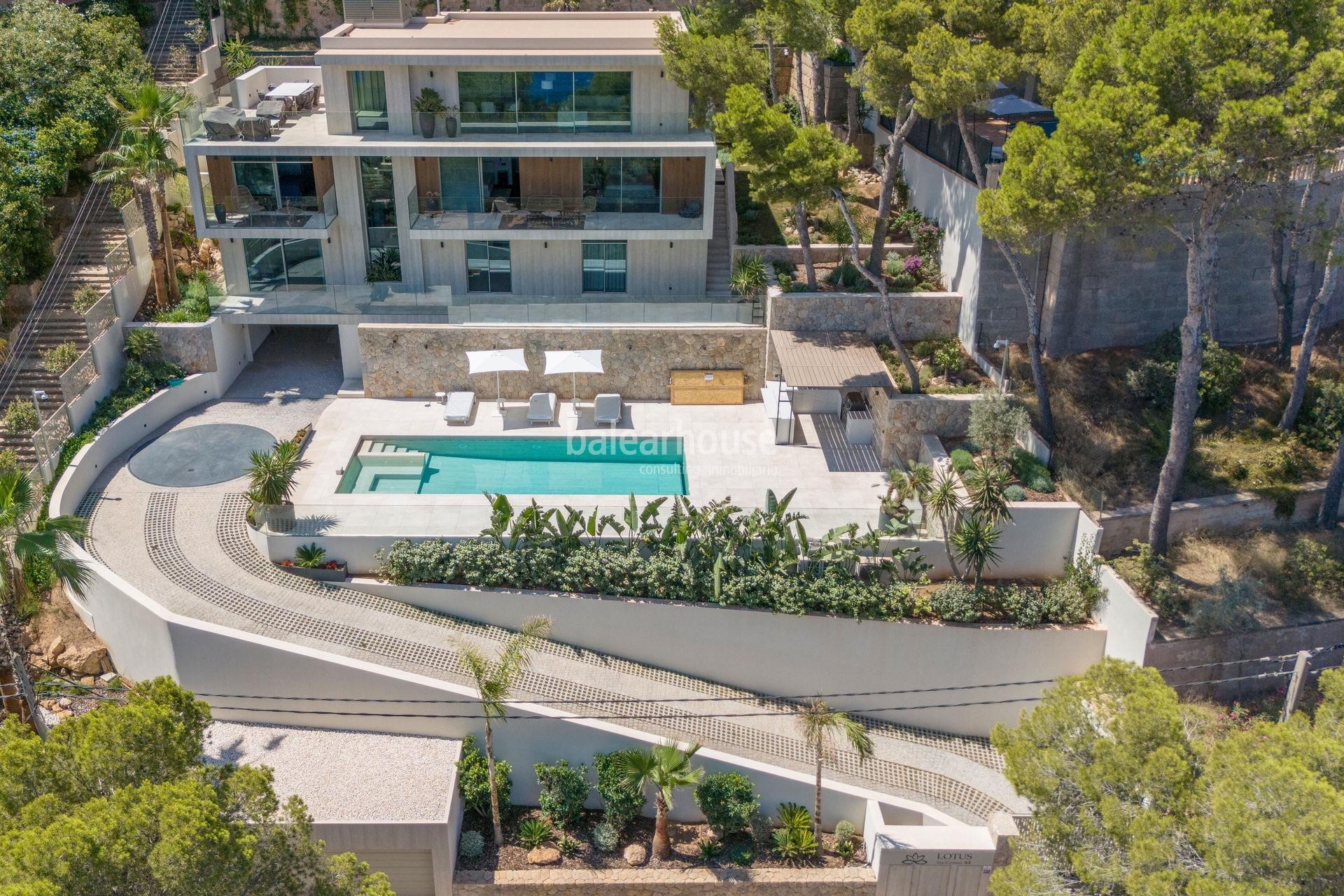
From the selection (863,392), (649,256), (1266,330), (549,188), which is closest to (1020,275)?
(863,392)

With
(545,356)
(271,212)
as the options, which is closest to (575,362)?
(545,356)

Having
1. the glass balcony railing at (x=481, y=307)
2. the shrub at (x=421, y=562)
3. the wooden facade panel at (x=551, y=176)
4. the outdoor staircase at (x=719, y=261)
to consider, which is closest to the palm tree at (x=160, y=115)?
the glass balcony railing at (x=481, y=307)

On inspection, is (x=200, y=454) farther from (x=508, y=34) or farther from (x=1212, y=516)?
(x=1212, y=516)

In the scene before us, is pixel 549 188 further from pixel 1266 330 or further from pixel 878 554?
pixel 1266 330

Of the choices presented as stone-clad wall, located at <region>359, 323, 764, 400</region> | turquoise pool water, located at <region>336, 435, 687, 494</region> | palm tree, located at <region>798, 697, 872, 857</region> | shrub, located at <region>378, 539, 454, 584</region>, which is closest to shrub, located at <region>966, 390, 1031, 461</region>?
stone-clad wall, located at <region>359, 323, 764, 400</region>

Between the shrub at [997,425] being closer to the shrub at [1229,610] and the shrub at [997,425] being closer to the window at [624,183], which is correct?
the shrub at [1229,610]
